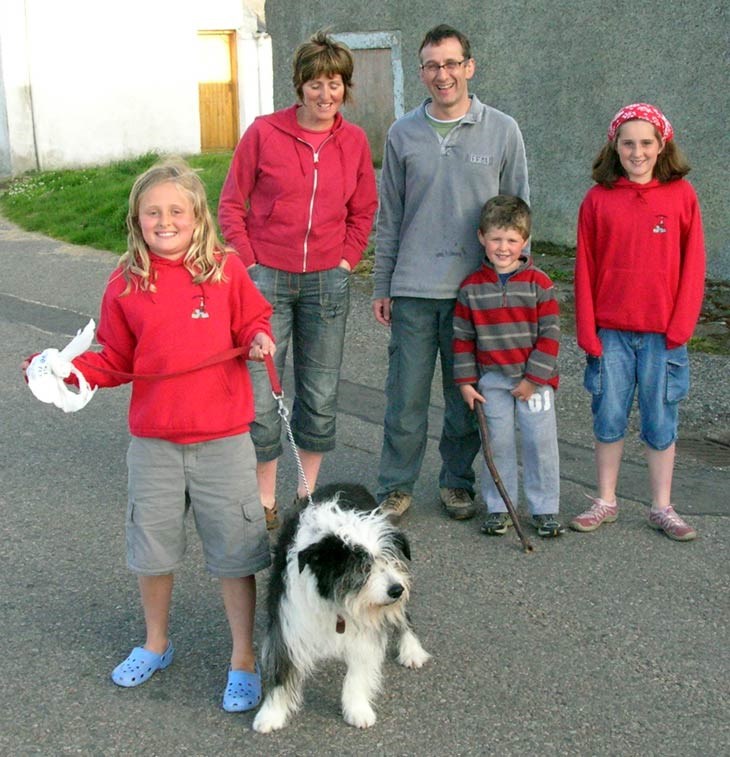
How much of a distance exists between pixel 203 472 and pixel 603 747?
4.99 ft

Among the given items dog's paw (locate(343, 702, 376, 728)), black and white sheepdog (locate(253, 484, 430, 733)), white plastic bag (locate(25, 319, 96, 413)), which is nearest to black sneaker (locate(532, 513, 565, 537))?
black and white sheepdog (locate(253, 484, 430, 733))

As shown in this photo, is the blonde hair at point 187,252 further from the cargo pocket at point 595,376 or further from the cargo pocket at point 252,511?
the cargo pocket at point 595,376

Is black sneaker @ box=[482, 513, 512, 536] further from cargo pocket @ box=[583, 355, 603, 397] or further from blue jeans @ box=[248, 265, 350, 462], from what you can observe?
blue jeans @ box=[248, 265, 350, 462]

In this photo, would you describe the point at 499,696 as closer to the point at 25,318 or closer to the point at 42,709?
the point at 42,709

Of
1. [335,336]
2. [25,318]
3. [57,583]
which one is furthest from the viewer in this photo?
[25,318]

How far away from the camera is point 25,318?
8977mm

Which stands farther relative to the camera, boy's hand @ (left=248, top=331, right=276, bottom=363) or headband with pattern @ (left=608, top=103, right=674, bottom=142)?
headband with pattern @ (left=608, top=103, right=674, bottom=142)

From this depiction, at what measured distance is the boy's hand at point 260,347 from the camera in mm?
3455

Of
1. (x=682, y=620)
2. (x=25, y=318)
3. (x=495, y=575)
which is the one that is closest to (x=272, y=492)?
(x=495, y=575)

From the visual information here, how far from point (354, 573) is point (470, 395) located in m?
1.77

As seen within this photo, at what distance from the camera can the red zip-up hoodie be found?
470 centimetres

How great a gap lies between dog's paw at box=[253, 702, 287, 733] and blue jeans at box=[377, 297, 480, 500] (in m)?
1.79

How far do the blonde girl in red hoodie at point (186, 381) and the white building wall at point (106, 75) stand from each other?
688 inches

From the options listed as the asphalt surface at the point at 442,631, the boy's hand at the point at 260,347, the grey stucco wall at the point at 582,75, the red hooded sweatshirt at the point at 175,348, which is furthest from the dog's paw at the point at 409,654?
the grey stucco wall at the point at 582,75
